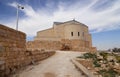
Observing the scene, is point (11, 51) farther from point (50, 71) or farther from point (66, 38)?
point (66, 38)

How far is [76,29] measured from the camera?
34562 millimetres

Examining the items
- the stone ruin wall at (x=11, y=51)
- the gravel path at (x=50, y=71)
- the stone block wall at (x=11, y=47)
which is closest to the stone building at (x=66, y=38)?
the gravel path at (x=50, y=71)

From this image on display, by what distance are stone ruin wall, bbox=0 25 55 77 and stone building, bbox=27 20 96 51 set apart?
1574cm

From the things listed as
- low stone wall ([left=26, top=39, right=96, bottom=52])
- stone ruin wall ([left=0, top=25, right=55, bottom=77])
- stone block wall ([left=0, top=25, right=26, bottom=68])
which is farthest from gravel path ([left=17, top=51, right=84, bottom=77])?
low stone wall ([left=26, top=39, right=96, bottom=52])

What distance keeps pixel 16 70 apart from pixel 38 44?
17445 millimetres

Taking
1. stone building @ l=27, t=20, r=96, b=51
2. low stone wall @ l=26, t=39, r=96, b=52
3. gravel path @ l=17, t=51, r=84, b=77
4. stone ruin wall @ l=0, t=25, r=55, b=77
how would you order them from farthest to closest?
stone building @ l=27, t=20, r=96, b=51
low stone wall @ l=26, t=39, r=96, b=52
gravel path @ l=17, t=51, r=84, b=77
stone ruin wall @ l=0, t=25, r=55, b=77

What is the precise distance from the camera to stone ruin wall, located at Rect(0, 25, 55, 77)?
562 centimetres

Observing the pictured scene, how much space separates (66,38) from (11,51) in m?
28.4

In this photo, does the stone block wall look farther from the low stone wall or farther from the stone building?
the stone building

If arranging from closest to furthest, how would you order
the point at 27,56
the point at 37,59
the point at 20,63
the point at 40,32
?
1. the point at 20,63
2. the point at 27,56
3. the point at 37,59
4. the point at 40,32

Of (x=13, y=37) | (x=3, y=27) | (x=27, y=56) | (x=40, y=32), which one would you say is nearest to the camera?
(x=3, y=27)

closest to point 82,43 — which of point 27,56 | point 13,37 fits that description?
point 27,56

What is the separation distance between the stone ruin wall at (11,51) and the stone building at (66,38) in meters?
15.7

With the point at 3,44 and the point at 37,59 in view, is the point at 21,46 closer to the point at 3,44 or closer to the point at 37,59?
the point at 3,44
